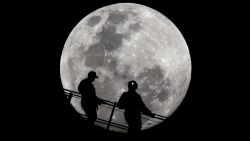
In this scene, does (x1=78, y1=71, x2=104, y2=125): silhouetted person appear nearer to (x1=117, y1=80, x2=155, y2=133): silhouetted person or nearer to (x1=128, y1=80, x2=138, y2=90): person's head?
(x1=117, y1=80, x2=155, y2=133): silhouetted person

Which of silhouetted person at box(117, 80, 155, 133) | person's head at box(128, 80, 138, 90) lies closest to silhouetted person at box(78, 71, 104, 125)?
silhouetted person at box(117, 80, 155, 133)

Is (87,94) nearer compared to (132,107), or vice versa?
(87,94)

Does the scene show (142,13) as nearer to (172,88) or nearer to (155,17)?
(155,17)

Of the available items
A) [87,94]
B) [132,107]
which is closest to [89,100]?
[87,94]

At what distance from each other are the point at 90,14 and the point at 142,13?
2.09 m

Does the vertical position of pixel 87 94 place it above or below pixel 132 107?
→ above

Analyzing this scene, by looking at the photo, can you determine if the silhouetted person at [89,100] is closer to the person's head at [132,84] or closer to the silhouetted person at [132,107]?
the silhouetted person at [132,107]

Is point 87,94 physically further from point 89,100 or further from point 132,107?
point 132,107

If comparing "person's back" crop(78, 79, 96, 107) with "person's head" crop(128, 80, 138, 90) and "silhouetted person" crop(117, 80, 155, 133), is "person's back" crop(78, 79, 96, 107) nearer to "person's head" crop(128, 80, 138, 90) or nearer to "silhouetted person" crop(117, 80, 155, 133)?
"silhouetted person" crop(117, 80, 155, 133)

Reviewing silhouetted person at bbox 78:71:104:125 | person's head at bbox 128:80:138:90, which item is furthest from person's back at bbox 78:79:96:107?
person's head at bbox 128:80:138:90

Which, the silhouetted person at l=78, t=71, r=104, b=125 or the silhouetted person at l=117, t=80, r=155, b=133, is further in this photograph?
the silhouetted person at l=117, t=80, r=155, b=133

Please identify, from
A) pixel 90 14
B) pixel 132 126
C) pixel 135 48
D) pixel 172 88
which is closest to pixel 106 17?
pixel 90 14

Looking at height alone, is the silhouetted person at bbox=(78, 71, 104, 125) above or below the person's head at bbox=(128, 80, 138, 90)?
below

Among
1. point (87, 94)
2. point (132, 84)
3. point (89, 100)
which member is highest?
point (132, 84)
